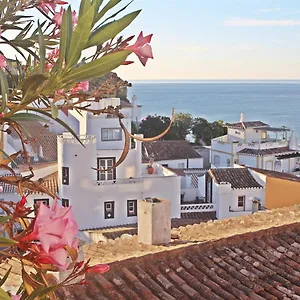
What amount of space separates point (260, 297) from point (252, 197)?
1287cm

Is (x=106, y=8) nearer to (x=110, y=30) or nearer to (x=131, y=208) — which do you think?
(x=110, y=30)

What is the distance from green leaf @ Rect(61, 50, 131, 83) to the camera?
0.96 m

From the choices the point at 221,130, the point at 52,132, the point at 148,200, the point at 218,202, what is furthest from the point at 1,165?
the point at 221,130

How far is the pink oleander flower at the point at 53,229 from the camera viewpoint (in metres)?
0.88

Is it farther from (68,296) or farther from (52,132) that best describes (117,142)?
(68,296)

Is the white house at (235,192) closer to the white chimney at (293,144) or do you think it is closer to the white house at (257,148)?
the white house at (257,148)

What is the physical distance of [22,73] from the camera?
1.51m

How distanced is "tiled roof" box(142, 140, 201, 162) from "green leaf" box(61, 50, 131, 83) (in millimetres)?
22436

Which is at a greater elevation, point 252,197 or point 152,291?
point 152,291

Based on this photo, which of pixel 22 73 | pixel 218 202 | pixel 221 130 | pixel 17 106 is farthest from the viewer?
pixel 221 130

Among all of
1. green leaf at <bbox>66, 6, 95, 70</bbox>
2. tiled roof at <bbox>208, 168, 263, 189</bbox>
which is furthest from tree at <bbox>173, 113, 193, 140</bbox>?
green leaf at <bbox>66, 6, 95, 70</bbox>

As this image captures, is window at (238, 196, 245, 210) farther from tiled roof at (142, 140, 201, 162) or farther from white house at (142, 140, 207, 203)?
tiled roof at (142, 140, 201, 162)

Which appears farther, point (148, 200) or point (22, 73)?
point (148, 200)

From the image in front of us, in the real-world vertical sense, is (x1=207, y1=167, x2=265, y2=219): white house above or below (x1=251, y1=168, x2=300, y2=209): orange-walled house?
below
